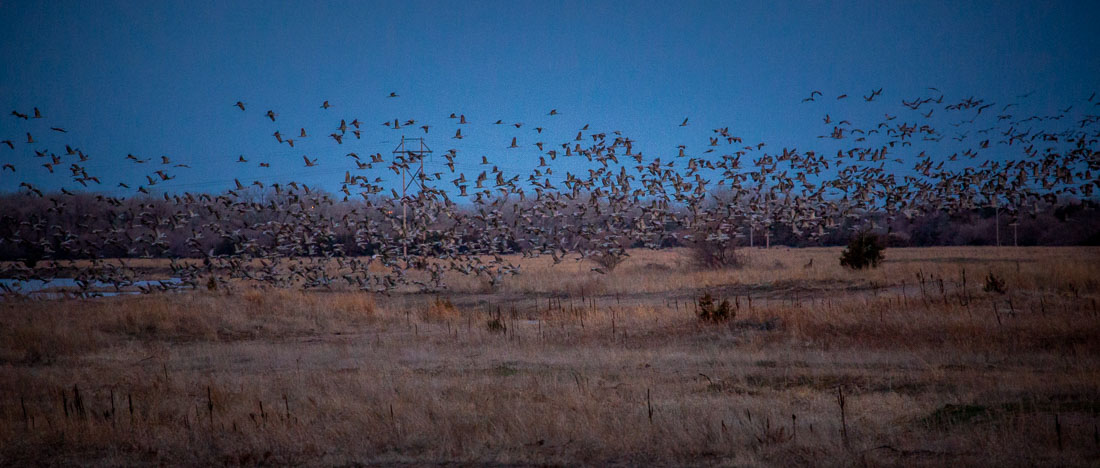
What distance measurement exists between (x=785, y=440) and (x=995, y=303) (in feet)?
44.8

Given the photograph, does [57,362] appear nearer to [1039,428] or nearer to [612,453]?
[612,453]

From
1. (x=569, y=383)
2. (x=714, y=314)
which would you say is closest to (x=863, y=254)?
(x=714, y=314)

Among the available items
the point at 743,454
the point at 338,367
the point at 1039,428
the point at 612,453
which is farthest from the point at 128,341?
the point at 1039,428

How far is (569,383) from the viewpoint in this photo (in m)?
11.1

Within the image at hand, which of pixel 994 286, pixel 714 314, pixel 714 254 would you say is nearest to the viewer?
pixel 714 314

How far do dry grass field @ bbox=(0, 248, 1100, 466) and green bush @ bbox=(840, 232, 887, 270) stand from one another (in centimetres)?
747

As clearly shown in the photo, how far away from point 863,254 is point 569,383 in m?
24.5

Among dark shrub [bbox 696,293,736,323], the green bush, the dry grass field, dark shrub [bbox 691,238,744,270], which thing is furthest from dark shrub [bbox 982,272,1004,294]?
dark shrub [bbox 691,238,744,270]

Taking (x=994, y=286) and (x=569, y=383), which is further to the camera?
(x=994, y=286)

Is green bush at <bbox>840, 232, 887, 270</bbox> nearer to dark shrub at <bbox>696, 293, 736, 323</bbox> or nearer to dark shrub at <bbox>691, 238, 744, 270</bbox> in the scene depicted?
dark shrub at <bbox>691, 238, 744, 270</bbox>

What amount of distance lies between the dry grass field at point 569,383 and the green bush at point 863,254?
7471 millimetres

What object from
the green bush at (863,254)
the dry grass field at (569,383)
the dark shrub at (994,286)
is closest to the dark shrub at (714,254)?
the green bush at (863,254)

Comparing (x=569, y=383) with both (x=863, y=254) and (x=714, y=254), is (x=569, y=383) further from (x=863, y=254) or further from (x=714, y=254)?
(x=714, y=254)

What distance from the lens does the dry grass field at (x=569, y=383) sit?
25.1ft
